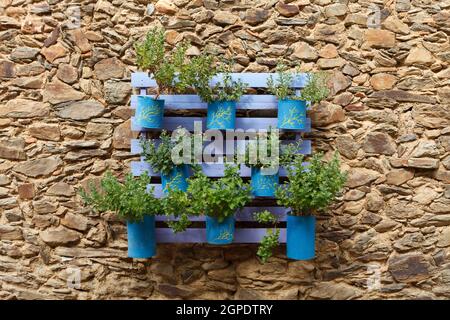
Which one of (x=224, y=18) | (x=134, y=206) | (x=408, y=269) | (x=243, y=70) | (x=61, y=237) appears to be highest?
(x=224, y=18)

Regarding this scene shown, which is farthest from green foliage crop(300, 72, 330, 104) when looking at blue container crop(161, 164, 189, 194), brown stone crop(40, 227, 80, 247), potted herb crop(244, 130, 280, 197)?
brown stone crop(40, 227, 80, 247)

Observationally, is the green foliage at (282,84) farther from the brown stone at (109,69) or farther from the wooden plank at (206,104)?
the brown stone at (109,69)

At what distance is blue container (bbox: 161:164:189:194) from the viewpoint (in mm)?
2514

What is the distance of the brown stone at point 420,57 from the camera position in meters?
2.72

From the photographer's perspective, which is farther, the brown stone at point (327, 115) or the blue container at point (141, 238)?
the brown stone at point (327, 115)

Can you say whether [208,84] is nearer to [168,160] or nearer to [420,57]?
[168,160]

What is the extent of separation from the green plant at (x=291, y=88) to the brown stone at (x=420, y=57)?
1.77 feet

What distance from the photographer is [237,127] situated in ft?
8.68

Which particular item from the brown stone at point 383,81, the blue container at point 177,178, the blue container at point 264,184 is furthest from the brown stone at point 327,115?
the blue container at point 177,178

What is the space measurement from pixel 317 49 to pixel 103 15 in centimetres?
131

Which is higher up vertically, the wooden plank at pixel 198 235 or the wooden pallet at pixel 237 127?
the wooden pallet at pixel 237 127

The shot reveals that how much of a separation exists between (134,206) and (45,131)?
83cm

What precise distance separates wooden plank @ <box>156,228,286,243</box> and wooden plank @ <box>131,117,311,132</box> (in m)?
0.59

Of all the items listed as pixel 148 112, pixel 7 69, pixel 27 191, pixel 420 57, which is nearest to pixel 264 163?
pixel 148 112
